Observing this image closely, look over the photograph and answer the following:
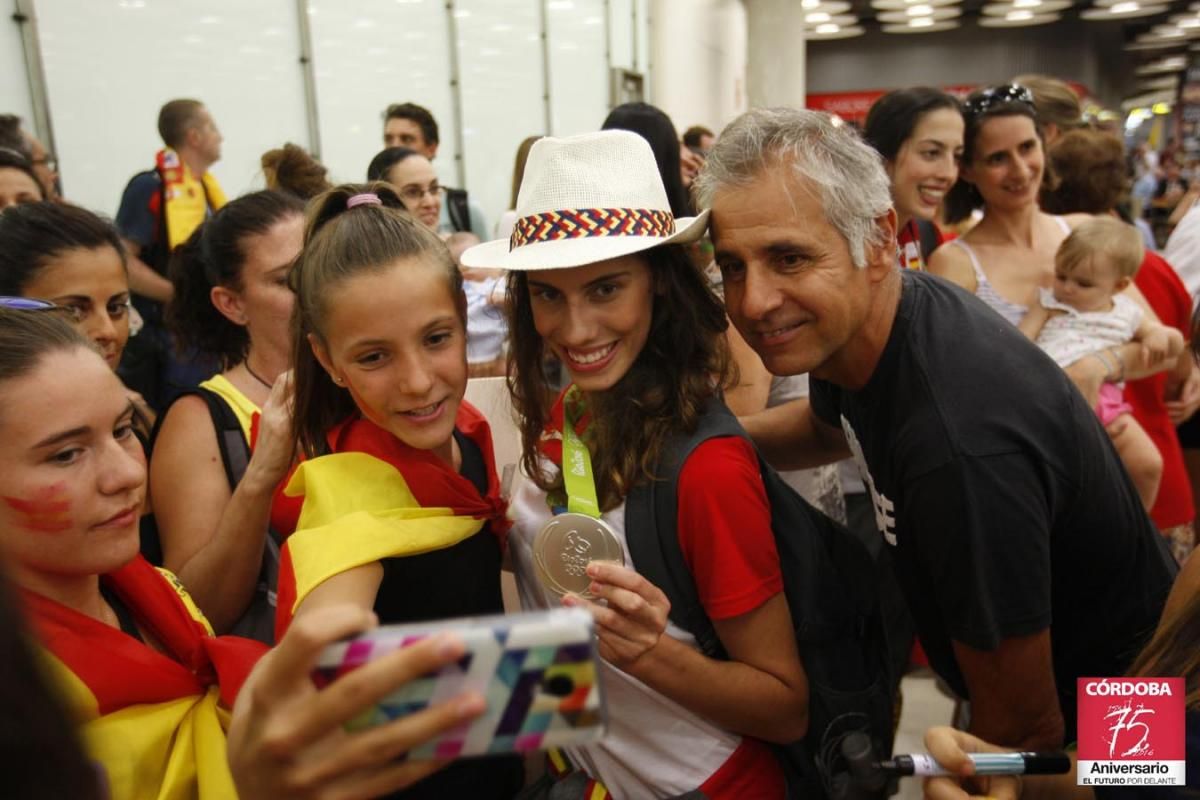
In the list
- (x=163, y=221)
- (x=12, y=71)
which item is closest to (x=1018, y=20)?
(x=163, y=221)

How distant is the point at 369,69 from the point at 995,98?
4.93 metres

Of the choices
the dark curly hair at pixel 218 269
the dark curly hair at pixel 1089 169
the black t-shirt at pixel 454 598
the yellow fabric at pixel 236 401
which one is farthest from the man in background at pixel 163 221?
the dark curly hair at pixel 1089 169

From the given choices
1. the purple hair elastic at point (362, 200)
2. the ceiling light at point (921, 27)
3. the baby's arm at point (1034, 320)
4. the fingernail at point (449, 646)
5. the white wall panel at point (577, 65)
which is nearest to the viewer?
the fingernail at point (449, 646)

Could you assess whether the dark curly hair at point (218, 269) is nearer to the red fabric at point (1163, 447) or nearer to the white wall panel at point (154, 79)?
the white wall panel at point (154, 79)

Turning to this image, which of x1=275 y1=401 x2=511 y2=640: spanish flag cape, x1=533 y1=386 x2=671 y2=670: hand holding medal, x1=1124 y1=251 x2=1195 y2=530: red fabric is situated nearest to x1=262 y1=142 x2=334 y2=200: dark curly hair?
x1=275 y1=401 x2=511 y2=640: spanish flag cape

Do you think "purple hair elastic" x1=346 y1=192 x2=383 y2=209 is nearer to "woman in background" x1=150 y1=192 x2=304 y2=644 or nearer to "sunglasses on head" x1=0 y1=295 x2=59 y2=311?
"woman in background" x1=150 y1=192 x2=304 y2=644

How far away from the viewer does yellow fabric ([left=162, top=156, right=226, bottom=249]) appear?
3766 mm

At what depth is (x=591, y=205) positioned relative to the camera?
1496 mm

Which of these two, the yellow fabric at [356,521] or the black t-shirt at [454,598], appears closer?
the yellow fabric at [356,521]

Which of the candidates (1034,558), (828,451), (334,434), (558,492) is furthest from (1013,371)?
(334,434)

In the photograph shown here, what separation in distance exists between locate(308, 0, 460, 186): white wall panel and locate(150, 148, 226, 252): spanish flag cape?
204cm

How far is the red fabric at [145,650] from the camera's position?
1118mm

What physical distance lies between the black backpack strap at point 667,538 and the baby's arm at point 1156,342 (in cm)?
211

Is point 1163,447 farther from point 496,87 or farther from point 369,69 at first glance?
point 496,87
